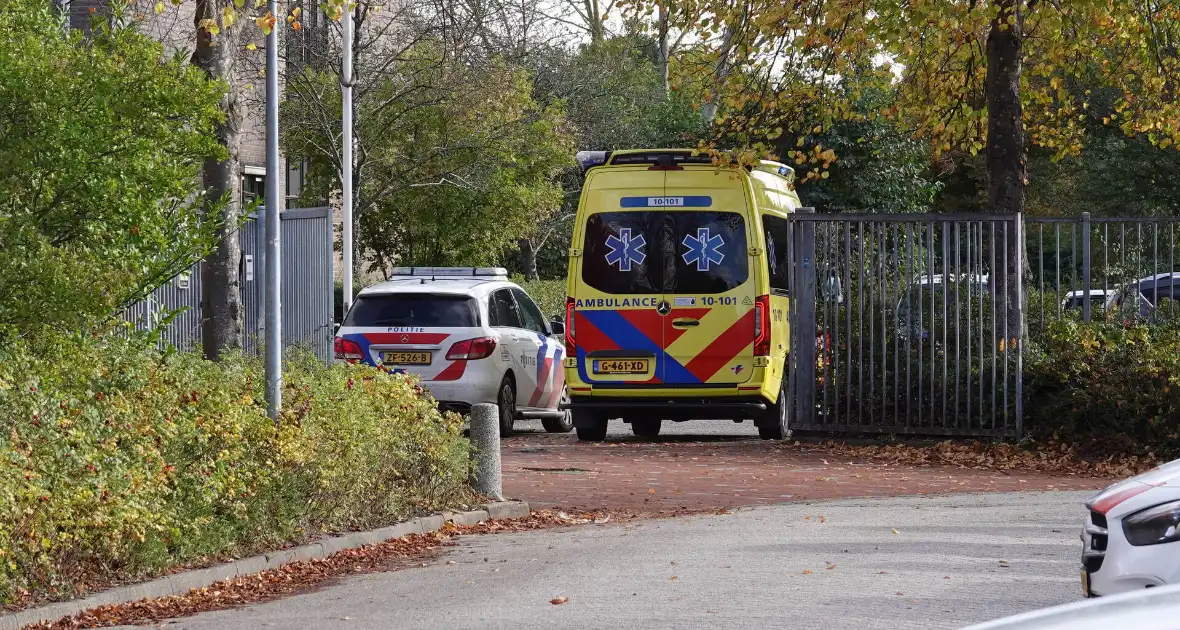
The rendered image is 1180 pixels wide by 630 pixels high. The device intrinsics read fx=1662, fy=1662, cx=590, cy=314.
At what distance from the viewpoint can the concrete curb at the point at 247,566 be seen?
7449 millimetres

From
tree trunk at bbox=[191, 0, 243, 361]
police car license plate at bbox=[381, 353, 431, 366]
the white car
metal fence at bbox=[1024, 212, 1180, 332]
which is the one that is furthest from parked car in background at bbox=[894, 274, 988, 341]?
the white car

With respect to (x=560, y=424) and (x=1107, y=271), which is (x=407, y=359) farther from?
(x=1107, y=271)

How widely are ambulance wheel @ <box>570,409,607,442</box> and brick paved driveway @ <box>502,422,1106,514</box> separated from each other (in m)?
0.46

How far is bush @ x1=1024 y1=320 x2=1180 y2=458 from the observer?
14195 millimetres

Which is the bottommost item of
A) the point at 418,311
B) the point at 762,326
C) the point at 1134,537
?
the point at 1134,537

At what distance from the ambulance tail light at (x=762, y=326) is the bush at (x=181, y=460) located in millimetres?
5299

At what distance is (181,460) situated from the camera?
880 cm

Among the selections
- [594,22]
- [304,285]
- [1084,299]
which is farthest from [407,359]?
[594,22]

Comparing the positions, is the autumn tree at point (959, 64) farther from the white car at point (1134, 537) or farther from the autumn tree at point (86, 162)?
the white car at point (1134, 537)

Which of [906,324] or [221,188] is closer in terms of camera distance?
[221,188]

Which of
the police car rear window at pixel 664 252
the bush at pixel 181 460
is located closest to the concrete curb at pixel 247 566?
the bush at pixel 181 460

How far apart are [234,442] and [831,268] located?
27.5 feet

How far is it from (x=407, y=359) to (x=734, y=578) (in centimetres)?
893

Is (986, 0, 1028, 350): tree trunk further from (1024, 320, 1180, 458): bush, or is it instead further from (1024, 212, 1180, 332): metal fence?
(1024, 320, 1180, 458): bush
